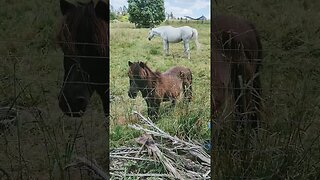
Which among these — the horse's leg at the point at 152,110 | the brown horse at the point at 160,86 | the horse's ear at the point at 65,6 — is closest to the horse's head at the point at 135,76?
the brown horse at the point at 160,86

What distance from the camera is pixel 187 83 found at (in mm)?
3080

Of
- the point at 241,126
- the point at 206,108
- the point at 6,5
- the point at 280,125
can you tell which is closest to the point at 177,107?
the point at 206,108

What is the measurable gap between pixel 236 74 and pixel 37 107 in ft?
4.19

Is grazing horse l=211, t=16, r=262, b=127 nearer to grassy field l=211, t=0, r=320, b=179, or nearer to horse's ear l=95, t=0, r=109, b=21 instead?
grassy field l=211, t=0, r=320, b=179

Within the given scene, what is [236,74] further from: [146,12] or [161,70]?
[146,12]

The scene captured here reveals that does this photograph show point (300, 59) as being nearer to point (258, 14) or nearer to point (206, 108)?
point (258, 14)

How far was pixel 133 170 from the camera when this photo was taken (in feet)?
Result: 10.2

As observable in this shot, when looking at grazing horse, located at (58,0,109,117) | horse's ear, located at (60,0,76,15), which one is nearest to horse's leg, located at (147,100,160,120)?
grazing horse, located at (58,0,109,117)

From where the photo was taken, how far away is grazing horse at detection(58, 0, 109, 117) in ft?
9.78

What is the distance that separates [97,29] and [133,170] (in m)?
0.94

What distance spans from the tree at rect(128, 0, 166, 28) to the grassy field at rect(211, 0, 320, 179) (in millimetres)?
378

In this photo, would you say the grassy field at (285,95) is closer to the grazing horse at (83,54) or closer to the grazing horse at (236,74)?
the grazing horse at (236,74)

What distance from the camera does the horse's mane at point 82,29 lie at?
2.97m

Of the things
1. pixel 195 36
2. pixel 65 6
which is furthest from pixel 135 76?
pixel 65 6
